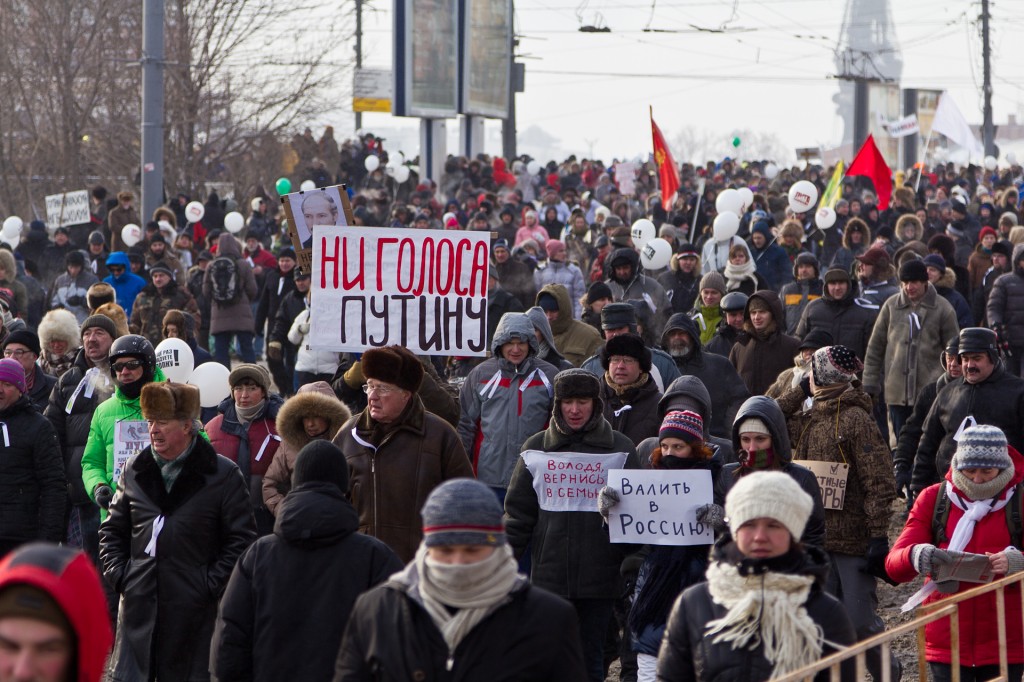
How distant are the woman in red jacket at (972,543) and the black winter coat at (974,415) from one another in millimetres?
2058

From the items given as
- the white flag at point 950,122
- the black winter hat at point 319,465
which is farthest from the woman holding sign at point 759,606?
the white flag at point 950,122

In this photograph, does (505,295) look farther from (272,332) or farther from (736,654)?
(736,654)

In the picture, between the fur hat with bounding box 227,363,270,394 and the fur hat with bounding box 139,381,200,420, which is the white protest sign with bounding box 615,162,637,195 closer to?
the fur hat with bounding box 227,363,270,394

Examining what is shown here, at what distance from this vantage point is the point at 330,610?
4.89 m

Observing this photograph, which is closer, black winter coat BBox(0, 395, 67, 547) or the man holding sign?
the man holding sign

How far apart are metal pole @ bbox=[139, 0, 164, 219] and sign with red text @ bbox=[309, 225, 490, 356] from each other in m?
9.51

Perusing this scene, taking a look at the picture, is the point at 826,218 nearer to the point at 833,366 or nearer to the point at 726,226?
the point at 726,226

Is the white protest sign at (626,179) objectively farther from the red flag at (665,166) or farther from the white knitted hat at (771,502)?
the white knitted hat at (771,502)

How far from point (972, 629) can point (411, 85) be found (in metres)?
29.9

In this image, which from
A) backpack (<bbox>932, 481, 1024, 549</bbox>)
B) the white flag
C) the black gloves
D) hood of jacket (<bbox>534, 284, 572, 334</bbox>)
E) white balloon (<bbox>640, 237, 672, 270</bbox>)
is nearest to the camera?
backpack (<bbox>932, 481, 1024, 549</bbox>)

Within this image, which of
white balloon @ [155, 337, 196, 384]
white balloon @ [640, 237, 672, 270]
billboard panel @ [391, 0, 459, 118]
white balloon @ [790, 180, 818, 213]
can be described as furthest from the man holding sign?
billboard panel @ [391, 0, 459, 118]

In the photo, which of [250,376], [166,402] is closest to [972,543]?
[166,402]

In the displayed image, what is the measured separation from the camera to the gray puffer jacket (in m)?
8.05

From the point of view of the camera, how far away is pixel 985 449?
19.5 ft
